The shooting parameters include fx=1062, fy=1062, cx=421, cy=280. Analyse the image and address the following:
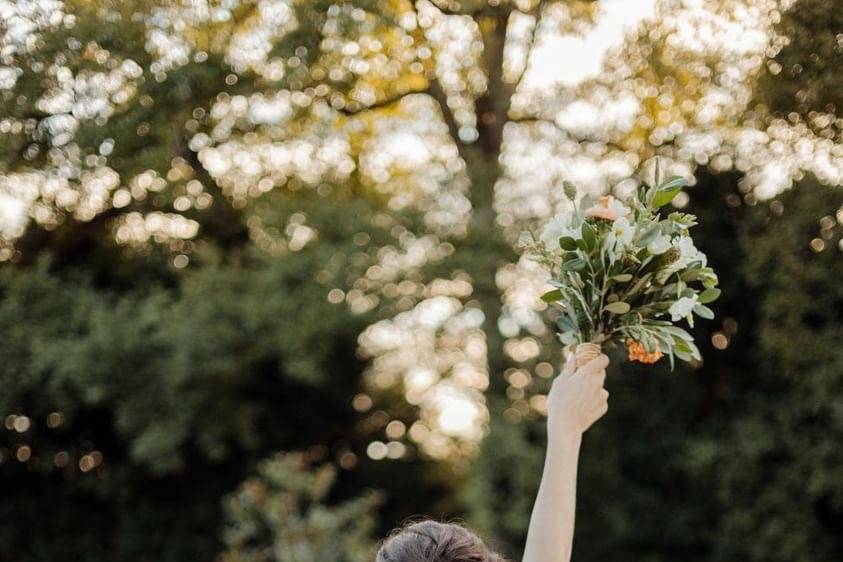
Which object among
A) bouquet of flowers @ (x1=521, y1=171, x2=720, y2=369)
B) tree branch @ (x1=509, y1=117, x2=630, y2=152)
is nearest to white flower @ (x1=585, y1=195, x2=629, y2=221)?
bouquet of flowers @ (x1=521, y1=171, x2=720, y2=369)

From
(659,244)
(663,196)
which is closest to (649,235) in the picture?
(659,244)

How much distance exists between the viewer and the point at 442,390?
902 centimetres

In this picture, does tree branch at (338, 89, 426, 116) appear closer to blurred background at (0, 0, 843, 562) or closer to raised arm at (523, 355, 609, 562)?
blurred background at (0, 0, 843, 562)

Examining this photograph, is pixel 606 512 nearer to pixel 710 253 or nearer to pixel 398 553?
pixel 710 253

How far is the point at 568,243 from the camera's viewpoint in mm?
2320

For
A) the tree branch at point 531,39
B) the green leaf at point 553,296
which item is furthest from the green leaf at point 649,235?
the tree branch at point 531,39

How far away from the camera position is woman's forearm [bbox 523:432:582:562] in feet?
6.09

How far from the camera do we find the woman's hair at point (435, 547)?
159cm

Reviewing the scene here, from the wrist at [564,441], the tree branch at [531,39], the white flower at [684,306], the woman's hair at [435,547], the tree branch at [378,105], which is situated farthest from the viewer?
the tree branch at [378,105]

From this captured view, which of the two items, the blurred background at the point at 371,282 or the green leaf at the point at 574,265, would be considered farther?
the blurred background at the point at 371,282

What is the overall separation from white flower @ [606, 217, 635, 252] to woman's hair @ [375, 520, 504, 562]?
2.77ft

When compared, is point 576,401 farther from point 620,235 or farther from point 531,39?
point 531,39

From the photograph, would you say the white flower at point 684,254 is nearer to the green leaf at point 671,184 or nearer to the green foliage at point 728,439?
the green leaf at point 671,184

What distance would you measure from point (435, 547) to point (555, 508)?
37 centimetres
